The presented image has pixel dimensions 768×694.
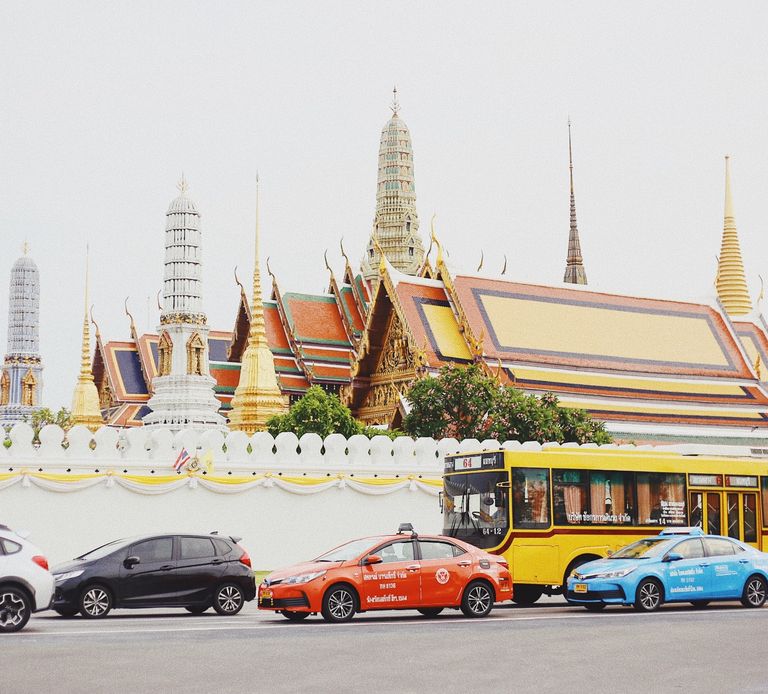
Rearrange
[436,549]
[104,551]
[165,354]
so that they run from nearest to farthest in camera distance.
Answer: [436,549] < [104,551] < [165,354]

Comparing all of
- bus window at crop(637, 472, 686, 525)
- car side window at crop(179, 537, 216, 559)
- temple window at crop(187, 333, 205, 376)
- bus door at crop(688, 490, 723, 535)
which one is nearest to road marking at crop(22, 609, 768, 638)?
car side window at crop(179, 537, 216, 559)

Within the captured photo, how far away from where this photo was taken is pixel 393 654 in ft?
40.2

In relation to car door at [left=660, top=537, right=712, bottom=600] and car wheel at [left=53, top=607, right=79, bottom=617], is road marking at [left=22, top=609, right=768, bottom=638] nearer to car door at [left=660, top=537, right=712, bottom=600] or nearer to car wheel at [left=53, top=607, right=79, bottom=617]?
car door at [left=660, top=537, right=712, bottom=600]

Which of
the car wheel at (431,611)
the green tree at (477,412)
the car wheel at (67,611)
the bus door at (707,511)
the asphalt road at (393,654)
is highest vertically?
the green tree at (477,412)

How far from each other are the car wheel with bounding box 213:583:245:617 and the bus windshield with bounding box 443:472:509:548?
3.46m

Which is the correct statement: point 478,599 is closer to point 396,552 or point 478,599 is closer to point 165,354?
point 396,552

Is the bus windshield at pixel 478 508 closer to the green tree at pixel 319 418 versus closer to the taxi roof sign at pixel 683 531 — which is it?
the taxi roof sign at pixel 683 531

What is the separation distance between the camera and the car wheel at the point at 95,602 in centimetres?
1653

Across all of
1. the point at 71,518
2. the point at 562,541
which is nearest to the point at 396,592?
the point at 562,541

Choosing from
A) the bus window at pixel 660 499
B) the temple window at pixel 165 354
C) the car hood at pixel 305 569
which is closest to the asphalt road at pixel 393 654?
the car hood at pixel 305 569

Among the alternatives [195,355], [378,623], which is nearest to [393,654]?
[378,623]

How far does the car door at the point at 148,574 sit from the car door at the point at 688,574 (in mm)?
6182

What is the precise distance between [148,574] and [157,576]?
11 cm

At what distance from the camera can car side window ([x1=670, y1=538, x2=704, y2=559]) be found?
57.7 feet
